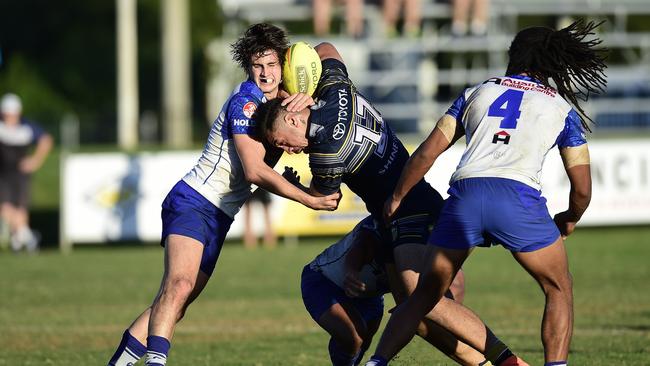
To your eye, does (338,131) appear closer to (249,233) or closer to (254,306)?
(254,306)

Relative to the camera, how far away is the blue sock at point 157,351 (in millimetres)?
7102

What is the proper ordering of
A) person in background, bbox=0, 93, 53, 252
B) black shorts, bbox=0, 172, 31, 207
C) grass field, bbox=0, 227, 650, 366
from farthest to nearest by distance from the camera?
1. black shorts, bbox=0, 172, 31, 207
2. person in background, bbox=0, 93, 53, 252
3. grass field, bbox=0, 227, 650, 366

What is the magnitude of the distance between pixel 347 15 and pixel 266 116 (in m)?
23.0

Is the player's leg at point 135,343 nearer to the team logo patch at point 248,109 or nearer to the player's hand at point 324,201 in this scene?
the player's hand at point 324,201

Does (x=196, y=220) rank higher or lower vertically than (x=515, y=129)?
lower

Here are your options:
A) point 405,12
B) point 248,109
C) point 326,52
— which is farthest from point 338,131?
point 405,12

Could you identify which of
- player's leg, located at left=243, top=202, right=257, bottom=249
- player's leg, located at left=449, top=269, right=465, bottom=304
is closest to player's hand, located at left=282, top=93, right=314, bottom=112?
player's leg, located at left=449, top=269, right=465, bottom=304

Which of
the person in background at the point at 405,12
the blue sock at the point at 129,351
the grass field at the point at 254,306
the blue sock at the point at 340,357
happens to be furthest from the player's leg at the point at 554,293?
the person in background at the point at 405,12

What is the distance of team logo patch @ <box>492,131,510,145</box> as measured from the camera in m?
6.64

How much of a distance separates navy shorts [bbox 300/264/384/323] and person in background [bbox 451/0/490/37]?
2332 cm

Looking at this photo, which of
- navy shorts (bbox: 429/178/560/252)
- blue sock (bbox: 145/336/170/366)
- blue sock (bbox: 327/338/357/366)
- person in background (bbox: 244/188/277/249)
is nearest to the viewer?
navy shorts (bbox: 429/178/560/252)

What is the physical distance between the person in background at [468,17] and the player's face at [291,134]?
23.9 meters

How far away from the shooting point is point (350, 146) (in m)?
7.18

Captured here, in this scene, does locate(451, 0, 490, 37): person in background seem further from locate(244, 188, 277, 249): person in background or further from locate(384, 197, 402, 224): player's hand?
locate(384, 197, 402, 224): player's hand
